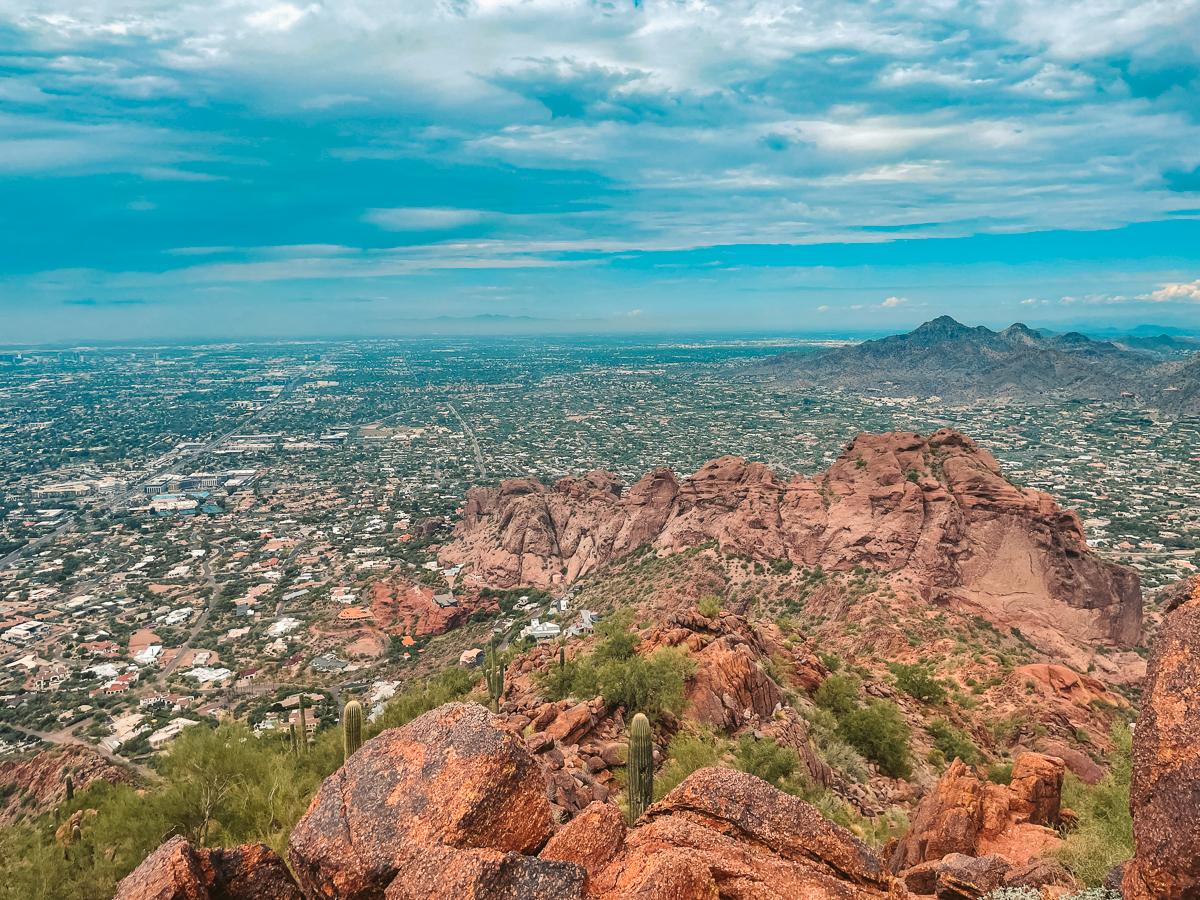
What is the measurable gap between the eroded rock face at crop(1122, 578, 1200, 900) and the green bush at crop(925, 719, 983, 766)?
17.8 m

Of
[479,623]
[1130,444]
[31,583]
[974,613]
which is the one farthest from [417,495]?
[1130,444]

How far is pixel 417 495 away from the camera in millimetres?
103750

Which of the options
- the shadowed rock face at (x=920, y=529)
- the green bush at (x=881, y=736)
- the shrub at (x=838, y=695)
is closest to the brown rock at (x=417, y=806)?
the green bush at (x=881, y=736)

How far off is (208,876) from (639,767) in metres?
7.70

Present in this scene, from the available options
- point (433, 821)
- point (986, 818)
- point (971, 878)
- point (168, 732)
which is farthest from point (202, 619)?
point (971, 878)

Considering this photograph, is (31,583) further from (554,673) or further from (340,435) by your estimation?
(340,435)

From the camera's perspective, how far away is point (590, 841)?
7391 mm

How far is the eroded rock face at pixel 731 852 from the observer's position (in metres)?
6.64

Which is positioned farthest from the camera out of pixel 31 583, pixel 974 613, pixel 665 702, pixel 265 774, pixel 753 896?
pixel 31 583

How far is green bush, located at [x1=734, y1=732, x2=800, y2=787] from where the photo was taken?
16.4 metres

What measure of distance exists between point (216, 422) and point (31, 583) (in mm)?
120591

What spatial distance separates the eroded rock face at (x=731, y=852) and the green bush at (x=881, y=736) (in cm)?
1531

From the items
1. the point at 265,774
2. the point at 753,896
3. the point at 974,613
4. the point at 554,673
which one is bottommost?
the point at 974,613

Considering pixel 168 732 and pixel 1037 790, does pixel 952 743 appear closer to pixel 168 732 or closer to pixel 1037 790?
pixel 1037 790
